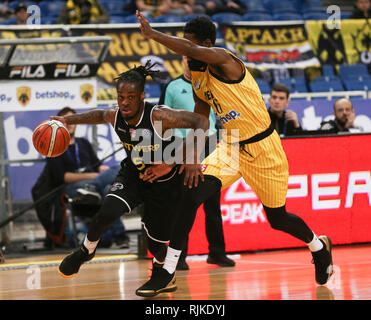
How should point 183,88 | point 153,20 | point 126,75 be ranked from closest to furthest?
point 126,75
point 183,88
point 153,20

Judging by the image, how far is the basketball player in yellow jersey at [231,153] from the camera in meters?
4.98

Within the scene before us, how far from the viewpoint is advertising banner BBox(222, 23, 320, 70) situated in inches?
511

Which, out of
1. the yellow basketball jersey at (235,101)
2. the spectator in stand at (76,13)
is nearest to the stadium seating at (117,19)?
the spectator in stand at (76,13)

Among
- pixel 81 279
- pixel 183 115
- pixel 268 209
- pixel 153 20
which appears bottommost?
pixel 81 279

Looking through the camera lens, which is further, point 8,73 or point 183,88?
point 8,73

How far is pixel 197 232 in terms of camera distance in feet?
23.5

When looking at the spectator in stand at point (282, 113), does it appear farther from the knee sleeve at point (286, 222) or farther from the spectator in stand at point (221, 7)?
the spectator in stand at point (221, 7)

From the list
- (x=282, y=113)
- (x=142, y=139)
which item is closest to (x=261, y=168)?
(x=142, y=139)

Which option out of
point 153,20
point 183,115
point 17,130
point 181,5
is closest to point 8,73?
point 17,130

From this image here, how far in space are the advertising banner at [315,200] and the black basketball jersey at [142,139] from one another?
223 centimetres

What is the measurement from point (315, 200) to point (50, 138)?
3.40 meters

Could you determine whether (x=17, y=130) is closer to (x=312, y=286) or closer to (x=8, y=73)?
(x=8, y=73)
